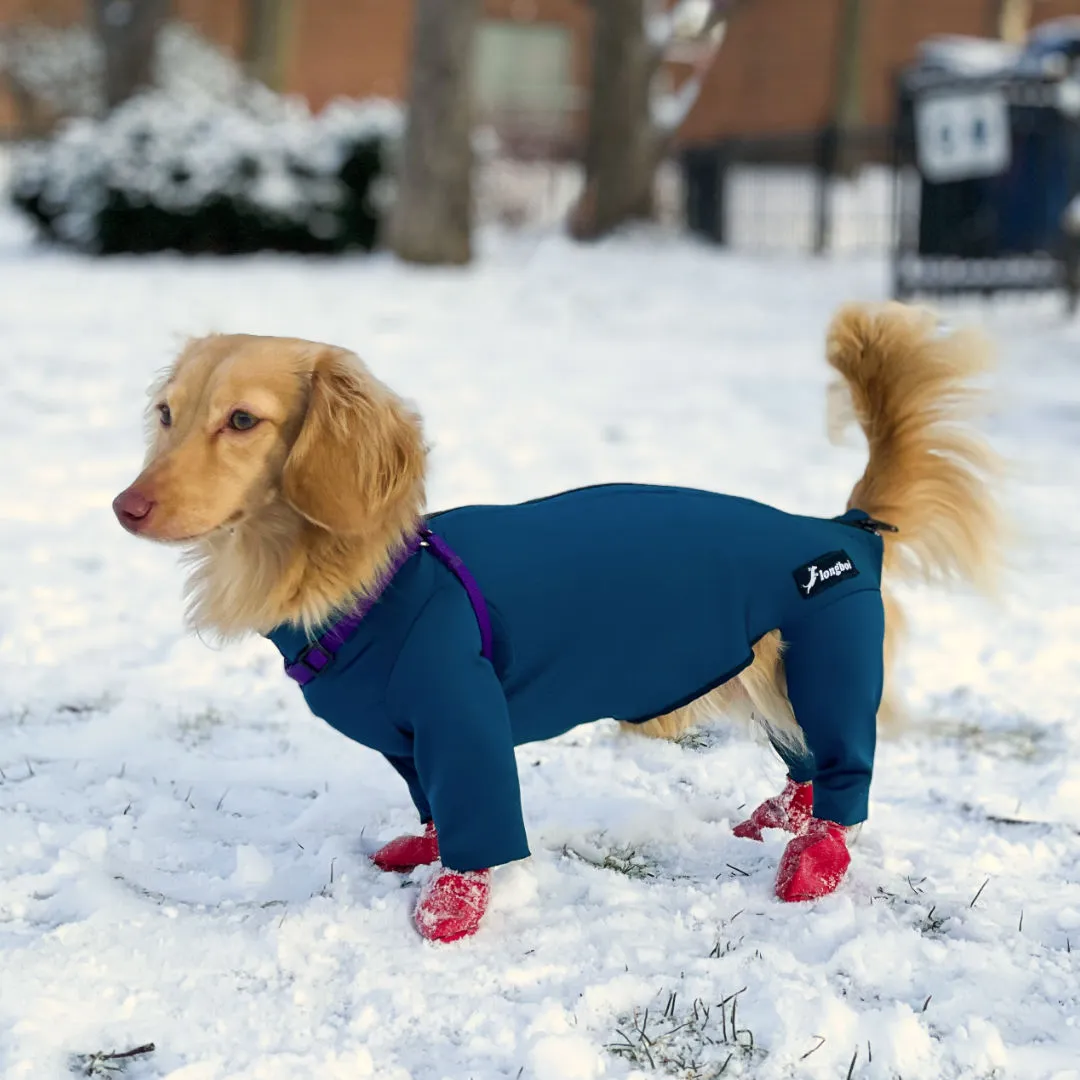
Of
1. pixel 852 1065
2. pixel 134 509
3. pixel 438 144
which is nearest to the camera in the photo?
pixel 852 1065

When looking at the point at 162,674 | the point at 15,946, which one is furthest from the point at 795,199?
the point at 15,946

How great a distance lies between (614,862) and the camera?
2711mm

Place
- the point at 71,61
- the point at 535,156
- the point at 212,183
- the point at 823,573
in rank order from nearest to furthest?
the point at 823,573
the point at 212,183
the point at 535,156
the point at 71,61

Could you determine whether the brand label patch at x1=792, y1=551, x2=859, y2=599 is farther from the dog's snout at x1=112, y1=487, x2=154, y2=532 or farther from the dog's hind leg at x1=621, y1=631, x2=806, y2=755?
the dog's snout at x1=112, y1=487, x2=154, y2=532

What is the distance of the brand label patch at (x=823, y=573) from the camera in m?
2.50

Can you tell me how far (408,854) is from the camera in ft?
8.78

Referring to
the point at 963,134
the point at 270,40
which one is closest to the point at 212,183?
the point at 270,40

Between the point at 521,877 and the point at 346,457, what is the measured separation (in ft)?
2.93

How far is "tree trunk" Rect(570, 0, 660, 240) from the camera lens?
14.4 meters

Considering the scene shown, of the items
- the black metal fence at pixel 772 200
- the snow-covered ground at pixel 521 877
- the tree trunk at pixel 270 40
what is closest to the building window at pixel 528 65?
the tree trunk at pixel 270 40

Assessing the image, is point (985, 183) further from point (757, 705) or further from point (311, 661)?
point (311, 661)

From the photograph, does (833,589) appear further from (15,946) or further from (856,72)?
(856,72)

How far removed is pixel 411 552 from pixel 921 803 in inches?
55.1

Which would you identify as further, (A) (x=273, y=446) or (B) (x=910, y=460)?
(B) (x=910, y=460)
